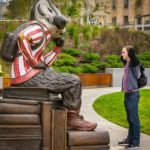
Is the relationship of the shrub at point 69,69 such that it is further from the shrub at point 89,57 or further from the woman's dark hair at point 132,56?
the woman's dark hair at point 132,56

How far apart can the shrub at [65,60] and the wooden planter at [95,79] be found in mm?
1383

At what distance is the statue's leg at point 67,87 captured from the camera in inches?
267

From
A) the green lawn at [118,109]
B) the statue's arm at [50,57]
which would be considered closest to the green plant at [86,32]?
the green lawn at [118,109]

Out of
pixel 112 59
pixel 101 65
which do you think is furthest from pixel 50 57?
pixel 112 59

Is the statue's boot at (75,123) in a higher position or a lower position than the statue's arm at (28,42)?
lower

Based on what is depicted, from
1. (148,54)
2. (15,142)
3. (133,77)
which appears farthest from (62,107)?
(148,54)

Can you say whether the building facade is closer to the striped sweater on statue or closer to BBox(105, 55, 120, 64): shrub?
BBox(105, 55, 120, 64): shrub

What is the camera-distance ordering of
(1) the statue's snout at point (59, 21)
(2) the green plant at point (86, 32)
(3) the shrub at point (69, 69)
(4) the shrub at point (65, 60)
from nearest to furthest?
1. (1) the statue's snout at point (59, 21)
2. (3) the shrub at point (69, 69)
3. (4) the shrub at point (65, 60)
4. (2) the green plant at point (86, 32)

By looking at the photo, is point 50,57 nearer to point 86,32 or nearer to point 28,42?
point 28,42

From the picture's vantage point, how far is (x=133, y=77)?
805cm

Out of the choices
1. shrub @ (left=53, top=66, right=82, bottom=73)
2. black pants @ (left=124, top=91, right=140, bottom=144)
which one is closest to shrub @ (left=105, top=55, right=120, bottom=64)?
shrub @ (left=53, top=66, right=82, bottom=73)

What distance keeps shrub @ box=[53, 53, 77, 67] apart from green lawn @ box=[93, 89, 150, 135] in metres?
4.71

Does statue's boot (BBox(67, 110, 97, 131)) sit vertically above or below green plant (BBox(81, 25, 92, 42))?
below

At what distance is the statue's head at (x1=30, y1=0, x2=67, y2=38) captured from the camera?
714cm
